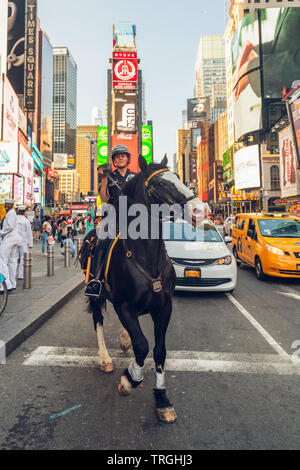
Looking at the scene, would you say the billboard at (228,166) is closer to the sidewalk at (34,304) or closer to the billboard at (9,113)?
the billboard at (9,113)

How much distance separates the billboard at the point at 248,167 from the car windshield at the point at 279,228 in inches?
2016

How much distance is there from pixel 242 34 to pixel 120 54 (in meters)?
28.8

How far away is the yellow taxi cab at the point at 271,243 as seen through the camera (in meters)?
8.52

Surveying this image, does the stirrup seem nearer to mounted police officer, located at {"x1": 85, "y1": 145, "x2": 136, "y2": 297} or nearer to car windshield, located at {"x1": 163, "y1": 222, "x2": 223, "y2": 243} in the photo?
mounted police officer, located at {"x1": 85, "y1": 145, "x2": 136, "y2": 297}

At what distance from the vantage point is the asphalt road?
2.39m

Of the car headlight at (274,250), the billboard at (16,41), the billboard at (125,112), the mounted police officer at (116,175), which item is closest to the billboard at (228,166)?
the billboard at (125,112)

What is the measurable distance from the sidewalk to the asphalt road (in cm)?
19

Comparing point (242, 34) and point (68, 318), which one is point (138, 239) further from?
point (242, 34)

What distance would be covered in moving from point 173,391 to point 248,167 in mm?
62599

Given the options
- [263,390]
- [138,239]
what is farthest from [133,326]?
Answer: [263,390]

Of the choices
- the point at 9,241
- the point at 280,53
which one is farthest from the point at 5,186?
the point at 280,53

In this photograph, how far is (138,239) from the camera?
2871 millimetres

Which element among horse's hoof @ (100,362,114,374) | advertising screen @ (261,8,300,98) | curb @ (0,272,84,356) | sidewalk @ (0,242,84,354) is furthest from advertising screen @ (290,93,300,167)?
advertising screen @ (261,8,300,98)
